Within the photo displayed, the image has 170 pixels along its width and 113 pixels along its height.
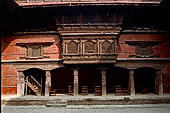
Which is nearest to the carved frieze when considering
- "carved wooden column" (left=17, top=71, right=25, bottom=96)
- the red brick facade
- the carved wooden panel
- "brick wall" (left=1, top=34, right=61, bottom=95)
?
the red brick facade

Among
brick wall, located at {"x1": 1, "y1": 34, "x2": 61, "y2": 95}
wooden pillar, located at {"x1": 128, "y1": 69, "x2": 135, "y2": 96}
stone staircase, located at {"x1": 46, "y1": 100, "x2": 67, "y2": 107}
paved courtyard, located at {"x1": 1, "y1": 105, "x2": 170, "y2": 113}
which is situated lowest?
paved courtyard, located at {"x1": 1, "y1": 105, "x2": 170, "y2": 113}

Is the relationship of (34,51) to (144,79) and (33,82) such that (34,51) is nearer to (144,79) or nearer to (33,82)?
(33,82)

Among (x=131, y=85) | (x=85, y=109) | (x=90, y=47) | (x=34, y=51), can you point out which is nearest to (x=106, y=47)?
(x=90, y=47)

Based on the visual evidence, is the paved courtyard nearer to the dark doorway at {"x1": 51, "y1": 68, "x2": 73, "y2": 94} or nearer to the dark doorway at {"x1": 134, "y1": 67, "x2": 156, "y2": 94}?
the dark doorway at {"x1": 134, "y1": 67, "x2": 156, "y2": 94}

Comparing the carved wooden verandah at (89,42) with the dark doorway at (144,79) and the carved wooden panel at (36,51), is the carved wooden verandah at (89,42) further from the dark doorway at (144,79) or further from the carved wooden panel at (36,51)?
the dark doorway at (144,79)

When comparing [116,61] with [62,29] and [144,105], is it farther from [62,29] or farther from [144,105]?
[62,29]

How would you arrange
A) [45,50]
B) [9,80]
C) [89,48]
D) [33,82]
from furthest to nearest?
[33,82]
[45,50]
[9,80]
[89,48]

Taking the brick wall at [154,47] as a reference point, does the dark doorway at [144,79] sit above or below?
below

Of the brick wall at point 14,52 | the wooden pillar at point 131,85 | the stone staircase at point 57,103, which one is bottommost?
the stone staircase at point 57,103

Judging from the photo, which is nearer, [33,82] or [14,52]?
[14,52]

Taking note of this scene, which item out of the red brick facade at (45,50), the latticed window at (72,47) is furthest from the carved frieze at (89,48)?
the red brick facade at (45,50)

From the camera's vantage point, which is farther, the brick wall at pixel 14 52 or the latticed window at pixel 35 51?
the latticed window at pixel 35 51

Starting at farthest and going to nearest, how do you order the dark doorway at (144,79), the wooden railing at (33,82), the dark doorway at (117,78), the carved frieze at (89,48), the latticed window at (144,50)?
the dark doorway at (117,78) < the dark doorway at (144,79) < the wooden railing at (33,82) < the latticed window at (144,50) < the carved frieze at (89,48)

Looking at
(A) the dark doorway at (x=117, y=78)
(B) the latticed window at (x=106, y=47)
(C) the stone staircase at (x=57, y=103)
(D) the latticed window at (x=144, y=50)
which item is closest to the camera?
(C) the stone staircase at (x=57, y=103)
